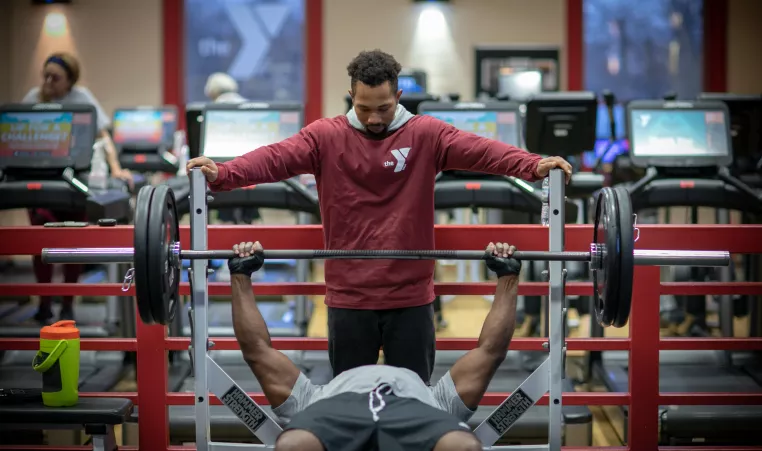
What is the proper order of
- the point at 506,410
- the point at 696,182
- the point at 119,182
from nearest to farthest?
the point at 506,410
the point at 696,182
the point at 119,182

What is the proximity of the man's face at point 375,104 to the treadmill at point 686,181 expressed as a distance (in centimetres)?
213

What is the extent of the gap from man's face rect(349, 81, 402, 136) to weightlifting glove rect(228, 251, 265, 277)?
0.55m

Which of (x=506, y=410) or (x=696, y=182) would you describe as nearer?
(x=506, y=410)

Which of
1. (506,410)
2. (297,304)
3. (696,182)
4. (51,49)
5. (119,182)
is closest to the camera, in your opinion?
(506,410)

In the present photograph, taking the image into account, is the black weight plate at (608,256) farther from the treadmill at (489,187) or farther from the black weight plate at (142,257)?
the treadmill at (489,187)

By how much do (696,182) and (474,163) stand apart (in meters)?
2.44

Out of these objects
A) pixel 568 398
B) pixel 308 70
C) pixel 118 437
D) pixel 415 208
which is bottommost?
pixel 118 437

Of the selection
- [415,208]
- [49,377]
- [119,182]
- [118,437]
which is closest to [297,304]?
[118,437]

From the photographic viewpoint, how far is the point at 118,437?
162 inches

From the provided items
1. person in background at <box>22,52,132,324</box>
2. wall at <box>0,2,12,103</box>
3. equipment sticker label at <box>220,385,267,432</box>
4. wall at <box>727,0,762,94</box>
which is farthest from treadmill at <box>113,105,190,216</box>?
wall at <box>727,0,762,94</box>

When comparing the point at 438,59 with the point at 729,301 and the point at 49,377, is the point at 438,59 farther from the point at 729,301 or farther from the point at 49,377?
the point at 49,377

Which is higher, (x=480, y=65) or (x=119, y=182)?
(x=480, y=65)

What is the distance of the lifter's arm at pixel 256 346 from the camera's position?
103 inches

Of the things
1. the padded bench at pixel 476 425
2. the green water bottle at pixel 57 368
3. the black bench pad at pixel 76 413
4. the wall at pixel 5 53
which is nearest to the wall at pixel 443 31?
the wall at pixel 5 53
